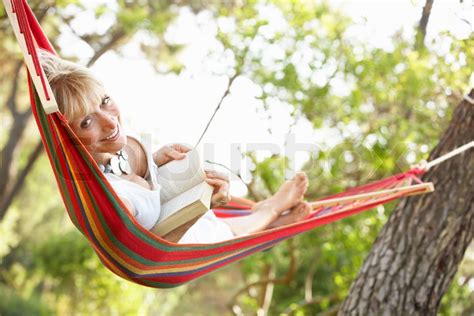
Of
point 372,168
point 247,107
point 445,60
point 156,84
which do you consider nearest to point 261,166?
point 247,107

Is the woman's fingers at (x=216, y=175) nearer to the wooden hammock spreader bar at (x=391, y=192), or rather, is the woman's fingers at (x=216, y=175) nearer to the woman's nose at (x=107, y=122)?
the woman's nose at (x=107, y=122)

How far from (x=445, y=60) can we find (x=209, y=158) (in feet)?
8.54

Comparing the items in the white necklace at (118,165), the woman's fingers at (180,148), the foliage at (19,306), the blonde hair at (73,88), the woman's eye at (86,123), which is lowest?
the foliage at (19,306)

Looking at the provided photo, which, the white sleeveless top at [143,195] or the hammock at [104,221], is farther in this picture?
the white sleeveless top at [143,195]

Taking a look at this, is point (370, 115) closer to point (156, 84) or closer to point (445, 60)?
point (445, 60)

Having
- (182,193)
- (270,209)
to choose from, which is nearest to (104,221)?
(182,193)

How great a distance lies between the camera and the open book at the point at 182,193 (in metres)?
1.83

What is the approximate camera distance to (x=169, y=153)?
6.81 feet

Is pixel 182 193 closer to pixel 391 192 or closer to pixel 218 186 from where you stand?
pixel 218 186

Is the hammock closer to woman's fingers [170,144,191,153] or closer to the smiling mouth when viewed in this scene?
the smiling mouth

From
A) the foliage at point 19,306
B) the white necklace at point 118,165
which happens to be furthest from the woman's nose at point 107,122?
the foliage at point 19,306

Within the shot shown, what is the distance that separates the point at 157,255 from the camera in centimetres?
191

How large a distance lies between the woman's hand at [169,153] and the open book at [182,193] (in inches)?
1.3

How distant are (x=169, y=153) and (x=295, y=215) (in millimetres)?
608
